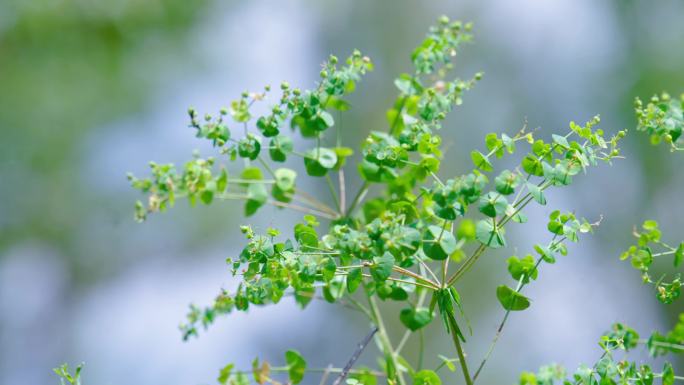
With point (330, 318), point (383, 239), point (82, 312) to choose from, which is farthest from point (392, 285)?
point (82, 312)

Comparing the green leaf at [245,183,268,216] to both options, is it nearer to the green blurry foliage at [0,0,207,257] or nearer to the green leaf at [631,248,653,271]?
the green leaf at [631,248,653,271]

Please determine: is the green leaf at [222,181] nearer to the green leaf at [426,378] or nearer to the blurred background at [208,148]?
the green leaf at [426,378]

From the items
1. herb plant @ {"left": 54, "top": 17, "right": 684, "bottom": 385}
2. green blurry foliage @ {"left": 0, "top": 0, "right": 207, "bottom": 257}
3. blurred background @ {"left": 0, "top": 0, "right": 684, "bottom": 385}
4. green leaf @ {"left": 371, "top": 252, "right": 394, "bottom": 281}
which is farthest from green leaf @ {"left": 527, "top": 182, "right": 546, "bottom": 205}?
green blurry foliage @ {"left": 0, "top": 0, "right": 207, "bottom": 257}

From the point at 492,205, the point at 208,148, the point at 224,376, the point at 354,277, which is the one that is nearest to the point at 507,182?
the point at 492,205

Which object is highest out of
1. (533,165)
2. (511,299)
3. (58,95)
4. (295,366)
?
(533,165)

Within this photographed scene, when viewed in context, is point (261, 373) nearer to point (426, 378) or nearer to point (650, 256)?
point (426, 378)

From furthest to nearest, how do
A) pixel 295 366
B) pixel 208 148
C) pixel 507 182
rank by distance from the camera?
pixel 208 148 < pixel 295 366 < pixel 507 182
